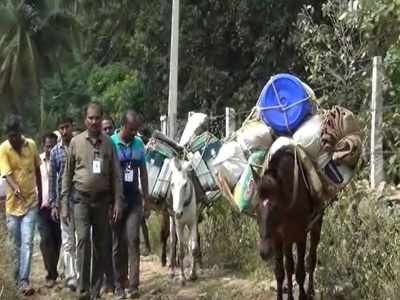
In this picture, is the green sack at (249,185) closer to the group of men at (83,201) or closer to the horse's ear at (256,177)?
the horse's ear at (256,177)

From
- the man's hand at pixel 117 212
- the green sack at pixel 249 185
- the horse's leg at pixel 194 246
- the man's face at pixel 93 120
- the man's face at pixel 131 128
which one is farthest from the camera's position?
the horse's leg at pixel 194 246

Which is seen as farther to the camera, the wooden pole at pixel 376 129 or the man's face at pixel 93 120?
the wooden pole at pixel 376 129

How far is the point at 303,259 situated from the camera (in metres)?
9.04

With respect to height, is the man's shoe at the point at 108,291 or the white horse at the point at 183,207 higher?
the white horse at the point at 183,207

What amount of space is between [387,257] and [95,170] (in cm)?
316

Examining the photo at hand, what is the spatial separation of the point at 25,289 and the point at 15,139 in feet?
5.80

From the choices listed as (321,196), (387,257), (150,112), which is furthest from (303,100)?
(150,112)

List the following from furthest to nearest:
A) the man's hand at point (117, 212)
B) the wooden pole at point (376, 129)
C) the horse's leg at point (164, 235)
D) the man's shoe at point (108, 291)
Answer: the horse's leg at point (164, 235), the man's shoe at point (108, 291), the wooden pole at point (376, 129), the man's hand at point (117, 212)

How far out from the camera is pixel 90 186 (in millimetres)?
9742

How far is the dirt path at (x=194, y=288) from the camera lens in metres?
10.3

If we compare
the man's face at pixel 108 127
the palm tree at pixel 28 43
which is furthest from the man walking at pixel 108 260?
the palm tree at pixel 28 43

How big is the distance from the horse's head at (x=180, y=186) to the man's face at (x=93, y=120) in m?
1.89

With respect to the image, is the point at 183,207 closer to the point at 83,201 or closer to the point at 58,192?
the point at 58,192

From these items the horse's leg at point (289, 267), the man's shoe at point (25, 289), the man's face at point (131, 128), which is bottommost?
the man's shoe at point (25, 289)
